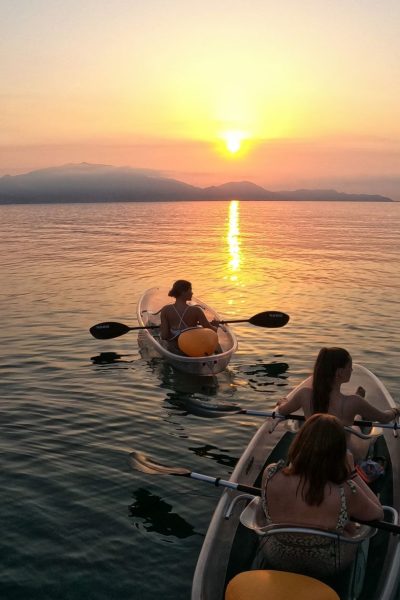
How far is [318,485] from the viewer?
5.13 meters

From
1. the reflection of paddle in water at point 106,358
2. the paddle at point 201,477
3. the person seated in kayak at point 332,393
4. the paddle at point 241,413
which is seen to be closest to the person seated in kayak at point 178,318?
the reflection of paddle in water at point 106,358

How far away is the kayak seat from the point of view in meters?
4.94

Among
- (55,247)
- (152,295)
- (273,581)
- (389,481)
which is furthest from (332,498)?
(55,247)

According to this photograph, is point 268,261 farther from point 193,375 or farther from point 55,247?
point 193,375

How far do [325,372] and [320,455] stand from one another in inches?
87.6

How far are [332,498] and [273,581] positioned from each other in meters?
0.83

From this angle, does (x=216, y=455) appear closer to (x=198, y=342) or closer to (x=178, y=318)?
(x=198, y=342)

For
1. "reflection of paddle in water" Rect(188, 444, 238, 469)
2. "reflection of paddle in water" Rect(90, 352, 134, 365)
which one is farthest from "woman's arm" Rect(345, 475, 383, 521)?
"reflection of paddle in water" Rect(90, 352, 134, 365)

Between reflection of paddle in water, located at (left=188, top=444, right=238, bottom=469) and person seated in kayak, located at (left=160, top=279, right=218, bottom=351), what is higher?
person seated in kayak, located at (left=160, top=279, right=218, bottom=351)

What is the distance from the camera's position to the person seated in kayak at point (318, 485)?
16.6 ft

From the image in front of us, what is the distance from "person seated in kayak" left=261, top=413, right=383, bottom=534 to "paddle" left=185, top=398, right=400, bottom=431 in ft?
10.1

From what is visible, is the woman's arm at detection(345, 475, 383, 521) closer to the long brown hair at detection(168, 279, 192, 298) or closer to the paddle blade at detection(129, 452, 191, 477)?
the paddle blade at detection(129, 452, 191, 477)

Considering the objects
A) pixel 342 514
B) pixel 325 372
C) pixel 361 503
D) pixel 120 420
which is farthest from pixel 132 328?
pixel 342 514

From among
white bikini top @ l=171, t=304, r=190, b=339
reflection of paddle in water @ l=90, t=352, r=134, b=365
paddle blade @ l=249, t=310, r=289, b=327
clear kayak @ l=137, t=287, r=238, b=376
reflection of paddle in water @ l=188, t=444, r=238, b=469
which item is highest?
white bikini top @ l=171, t=304, r=190, b=339
